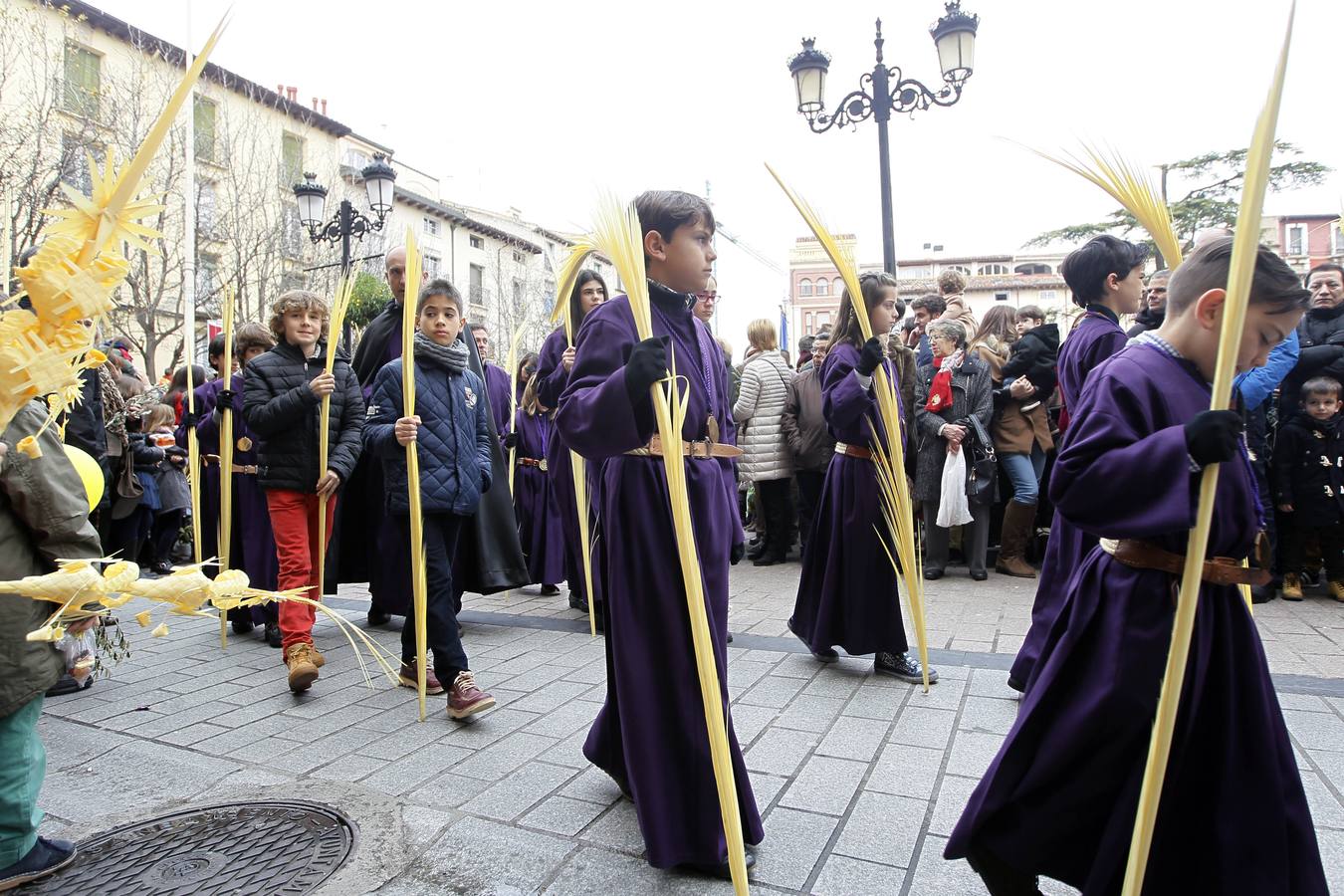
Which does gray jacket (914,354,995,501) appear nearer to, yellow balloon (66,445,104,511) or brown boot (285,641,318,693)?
brown boot (285,641,318,693)

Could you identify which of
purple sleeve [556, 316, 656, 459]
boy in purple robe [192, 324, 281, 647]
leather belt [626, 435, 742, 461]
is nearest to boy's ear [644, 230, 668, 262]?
purple sleeve [556, 316, 656, 459]

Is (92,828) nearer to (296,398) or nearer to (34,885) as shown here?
(34,885)

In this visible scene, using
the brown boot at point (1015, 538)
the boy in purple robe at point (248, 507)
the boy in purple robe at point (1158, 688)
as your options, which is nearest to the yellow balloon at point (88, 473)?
the boy in purple robe at point (248, 507)

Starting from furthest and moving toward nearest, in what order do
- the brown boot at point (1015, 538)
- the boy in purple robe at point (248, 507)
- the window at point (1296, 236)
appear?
the window at point (1296, 236) < the brown boot at point (1015, 538) < the boy in purple robe at point (248, 507)

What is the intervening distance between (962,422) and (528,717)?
4637mm

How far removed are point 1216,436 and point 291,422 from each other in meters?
4.38

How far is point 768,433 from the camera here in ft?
26.6

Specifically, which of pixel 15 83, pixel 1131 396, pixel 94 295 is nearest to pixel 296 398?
pixel 94 295

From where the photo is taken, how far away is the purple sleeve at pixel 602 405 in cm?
228

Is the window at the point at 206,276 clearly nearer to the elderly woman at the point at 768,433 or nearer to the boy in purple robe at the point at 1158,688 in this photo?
the elderly woman at the point at 768,433

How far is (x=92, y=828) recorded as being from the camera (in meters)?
2.79

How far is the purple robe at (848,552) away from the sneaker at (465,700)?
175 centimetres

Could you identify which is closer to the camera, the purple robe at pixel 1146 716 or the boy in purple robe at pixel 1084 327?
the purple robe at pixel 1146 716

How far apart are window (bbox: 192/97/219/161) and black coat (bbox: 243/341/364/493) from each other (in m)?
16.0
